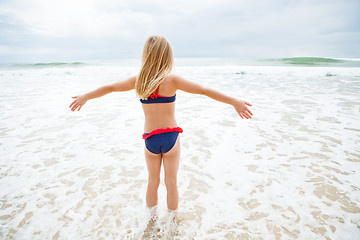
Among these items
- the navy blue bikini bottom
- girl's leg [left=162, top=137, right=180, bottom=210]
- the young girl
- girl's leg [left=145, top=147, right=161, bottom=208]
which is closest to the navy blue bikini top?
the young girl

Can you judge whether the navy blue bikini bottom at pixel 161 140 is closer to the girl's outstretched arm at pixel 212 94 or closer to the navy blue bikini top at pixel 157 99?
the navy blue bikini top at pixel 157 99

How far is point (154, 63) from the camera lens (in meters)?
2.10

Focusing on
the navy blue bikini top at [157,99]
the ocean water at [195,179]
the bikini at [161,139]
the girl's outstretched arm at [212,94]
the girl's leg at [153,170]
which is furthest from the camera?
the ocean water at [195,179]

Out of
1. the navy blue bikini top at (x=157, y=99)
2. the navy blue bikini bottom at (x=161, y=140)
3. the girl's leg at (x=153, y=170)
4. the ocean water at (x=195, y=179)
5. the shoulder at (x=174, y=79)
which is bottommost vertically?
the ocean water at (x=195, y=179)

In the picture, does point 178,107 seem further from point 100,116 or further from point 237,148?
point 237,148

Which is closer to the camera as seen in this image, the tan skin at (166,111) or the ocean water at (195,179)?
the tan skin at (166,111)

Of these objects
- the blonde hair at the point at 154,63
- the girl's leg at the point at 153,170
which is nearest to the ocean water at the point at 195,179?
the girl's leg at the point at 153,170

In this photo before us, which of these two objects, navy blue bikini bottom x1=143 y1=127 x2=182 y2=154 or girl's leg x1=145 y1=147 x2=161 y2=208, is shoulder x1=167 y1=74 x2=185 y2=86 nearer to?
navy blue bikini bottom x1=143 y1=127 x2=182 y2=154

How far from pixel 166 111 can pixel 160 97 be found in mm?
168

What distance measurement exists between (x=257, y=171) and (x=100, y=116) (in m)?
5.07

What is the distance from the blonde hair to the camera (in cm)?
206

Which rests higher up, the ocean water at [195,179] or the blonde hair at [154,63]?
the blonde hair at [154,63]

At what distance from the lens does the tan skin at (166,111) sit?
2021mm

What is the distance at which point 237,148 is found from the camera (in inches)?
179
